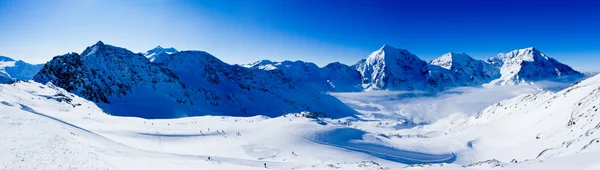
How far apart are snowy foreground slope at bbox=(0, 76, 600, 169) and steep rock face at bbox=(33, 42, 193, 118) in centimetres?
4300

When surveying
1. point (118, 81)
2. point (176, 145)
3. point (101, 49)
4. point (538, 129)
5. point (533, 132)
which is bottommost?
point (176, 145)

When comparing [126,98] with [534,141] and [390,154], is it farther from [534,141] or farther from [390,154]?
[534,141]

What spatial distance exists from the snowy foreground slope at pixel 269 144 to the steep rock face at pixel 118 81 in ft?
141

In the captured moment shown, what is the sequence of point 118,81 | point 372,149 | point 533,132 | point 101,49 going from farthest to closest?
point 101,49 < point 118,81 < point 533,132 < point 372,149

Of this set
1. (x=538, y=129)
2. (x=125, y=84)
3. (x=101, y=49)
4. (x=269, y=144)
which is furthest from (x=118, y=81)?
(x=538, y=129)

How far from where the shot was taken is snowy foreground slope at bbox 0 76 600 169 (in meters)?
25.4

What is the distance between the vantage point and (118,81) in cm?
13300

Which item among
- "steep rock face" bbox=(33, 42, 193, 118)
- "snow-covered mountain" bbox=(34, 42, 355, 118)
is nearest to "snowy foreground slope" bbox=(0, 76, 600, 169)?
"steep rock face" bbox=(33, 42, 193, 118)

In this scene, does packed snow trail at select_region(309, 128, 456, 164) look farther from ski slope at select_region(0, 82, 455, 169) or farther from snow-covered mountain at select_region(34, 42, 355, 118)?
snow-covered mountain at select_region(34, 42, 355, 118)

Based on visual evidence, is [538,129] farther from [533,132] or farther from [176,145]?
[176,145]

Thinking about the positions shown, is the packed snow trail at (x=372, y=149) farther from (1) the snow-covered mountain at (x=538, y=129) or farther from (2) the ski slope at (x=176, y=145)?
(1) the snow-covered mountain at (x=538, y=129)

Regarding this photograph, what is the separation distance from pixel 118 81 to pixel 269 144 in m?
118

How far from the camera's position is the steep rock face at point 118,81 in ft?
356

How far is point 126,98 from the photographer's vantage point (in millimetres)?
128000
